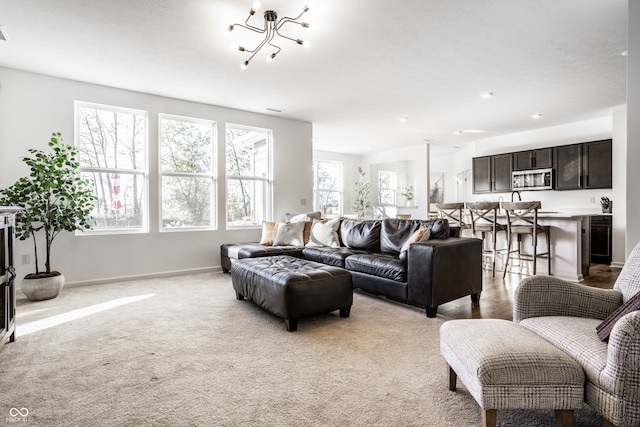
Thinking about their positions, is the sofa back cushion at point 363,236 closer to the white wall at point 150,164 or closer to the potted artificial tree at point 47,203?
the white wall at point 150,164

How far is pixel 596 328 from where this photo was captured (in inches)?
56.9

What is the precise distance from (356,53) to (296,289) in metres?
2.45

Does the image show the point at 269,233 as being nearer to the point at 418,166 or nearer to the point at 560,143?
the point at 418,166

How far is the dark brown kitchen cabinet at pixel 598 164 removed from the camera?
18.4ft

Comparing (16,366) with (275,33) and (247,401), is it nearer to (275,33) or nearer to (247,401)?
(247,401)

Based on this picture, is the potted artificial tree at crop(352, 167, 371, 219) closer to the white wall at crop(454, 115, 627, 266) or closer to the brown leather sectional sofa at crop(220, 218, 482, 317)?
the white wall at crop(454, 115, 627, 266)

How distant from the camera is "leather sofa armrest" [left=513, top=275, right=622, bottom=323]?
1.67m

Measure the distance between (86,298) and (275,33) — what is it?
3375mm

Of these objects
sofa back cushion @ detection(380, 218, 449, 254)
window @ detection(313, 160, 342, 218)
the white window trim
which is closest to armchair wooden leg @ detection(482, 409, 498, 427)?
sofa back cushion @ detection(380, 218, 449, 254)

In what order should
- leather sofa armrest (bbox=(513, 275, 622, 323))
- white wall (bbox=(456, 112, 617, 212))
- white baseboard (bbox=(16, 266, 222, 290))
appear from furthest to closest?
white wall (bbox=(456, 112, 617, 212)), white baseboard (bbox=(16, 266, 222, 290)), leather sofa armrest (bbox=(513, 275, 622, 323))

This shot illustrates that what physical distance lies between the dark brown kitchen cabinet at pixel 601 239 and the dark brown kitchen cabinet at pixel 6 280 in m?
7.64

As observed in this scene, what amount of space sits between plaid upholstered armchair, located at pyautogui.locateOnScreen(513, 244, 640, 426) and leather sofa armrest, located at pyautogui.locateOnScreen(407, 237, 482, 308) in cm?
116

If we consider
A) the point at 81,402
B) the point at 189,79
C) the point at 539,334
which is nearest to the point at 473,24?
the point at 539,334

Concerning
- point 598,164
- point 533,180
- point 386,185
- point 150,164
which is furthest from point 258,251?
point 386,185
